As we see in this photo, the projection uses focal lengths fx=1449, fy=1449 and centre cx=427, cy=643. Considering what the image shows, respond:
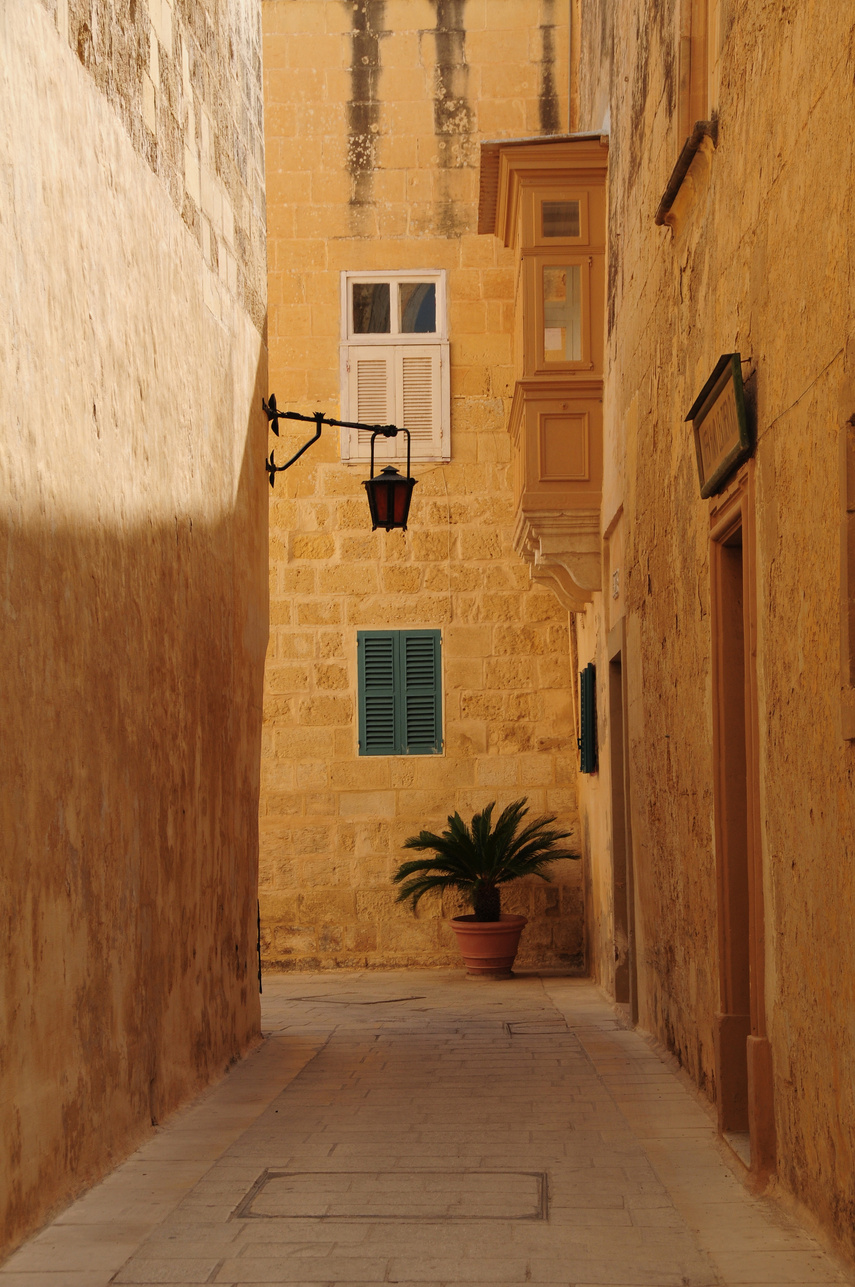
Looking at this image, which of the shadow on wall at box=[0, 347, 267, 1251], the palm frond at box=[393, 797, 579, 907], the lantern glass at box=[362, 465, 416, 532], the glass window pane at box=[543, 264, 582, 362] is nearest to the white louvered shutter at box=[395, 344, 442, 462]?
the glass window pane at box=[543, 264, 582, 362]

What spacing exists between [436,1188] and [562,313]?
7745 millimetres

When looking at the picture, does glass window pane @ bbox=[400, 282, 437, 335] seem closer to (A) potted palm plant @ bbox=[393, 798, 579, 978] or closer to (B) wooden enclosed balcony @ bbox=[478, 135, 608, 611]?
(B) wooden enclosed balcony @ bbox=[478, 135, 608, 611]

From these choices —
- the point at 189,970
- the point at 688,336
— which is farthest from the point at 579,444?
the point at 189,970

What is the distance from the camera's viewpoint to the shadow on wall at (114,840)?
14.7 ft

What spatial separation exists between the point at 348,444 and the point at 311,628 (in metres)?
1.84

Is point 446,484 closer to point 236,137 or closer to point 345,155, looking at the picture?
point 345,155

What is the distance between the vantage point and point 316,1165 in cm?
533

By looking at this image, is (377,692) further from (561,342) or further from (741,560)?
(741,560)

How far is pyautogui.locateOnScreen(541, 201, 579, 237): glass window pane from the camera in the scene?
36.6ft

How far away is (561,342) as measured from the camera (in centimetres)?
1114

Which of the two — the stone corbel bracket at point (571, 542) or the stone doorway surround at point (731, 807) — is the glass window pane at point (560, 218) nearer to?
the stone corbel bracket at point (571, 542)

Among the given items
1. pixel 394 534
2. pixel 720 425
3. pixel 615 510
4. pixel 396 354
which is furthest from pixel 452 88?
pixel 720 425

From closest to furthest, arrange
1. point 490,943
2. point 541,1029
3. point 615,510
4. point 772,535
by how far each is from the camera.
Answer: point 772,535 → point 541,1029 → point 615,510 → point 490,943

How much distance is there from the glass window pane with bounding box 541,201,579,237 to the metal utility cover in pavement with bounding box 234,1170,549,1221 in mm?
7892
